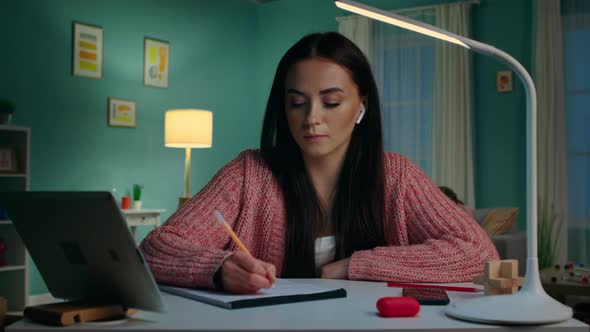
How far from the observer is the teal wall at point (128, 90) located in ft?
17.1

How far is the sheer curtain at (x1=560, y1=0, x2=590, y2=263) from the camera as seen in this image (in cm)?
541

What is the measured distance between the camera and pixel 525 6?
5.77 m

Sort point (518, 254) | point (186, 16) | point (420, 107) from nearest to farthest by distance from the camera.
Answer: point (518, 254)
point (420, 107)
point (186, 16)

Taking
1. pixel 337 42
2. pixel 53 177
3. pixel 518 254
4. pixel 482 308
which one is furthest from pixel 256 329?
pixel 53 177

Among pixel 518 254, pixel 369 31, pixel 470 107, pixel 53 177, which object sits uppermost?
pixel 369 31

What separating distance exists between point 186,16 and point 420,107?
2.53 metres

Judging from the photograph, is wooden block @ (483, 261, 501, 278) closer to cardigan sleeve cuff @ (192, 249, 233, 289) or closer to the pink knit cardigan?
the pink knit cardigan

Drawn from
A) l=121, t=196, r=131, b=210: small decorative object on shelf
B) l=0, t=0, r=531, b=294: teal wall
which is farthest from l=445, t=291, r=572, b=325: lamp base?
l=121, t=196, r=131, b=210: small decorative object on shelf

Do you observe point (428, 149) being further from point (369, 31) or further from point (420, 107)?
point (369, 31)

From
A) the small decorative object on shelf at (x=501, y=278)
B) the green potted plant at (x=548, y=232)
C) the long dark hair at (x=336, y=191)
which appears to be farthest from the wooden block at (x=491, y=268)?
the green potted plant at (x=548, y=232)

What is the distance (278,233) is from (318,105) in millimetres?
358

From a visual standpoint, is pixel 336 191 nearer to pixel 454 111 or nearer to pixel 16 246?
pixel 16 246

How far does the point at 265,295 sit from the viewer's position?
1125mm

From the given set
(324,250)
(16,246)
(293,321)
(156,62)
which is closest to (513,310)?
(293,321)
